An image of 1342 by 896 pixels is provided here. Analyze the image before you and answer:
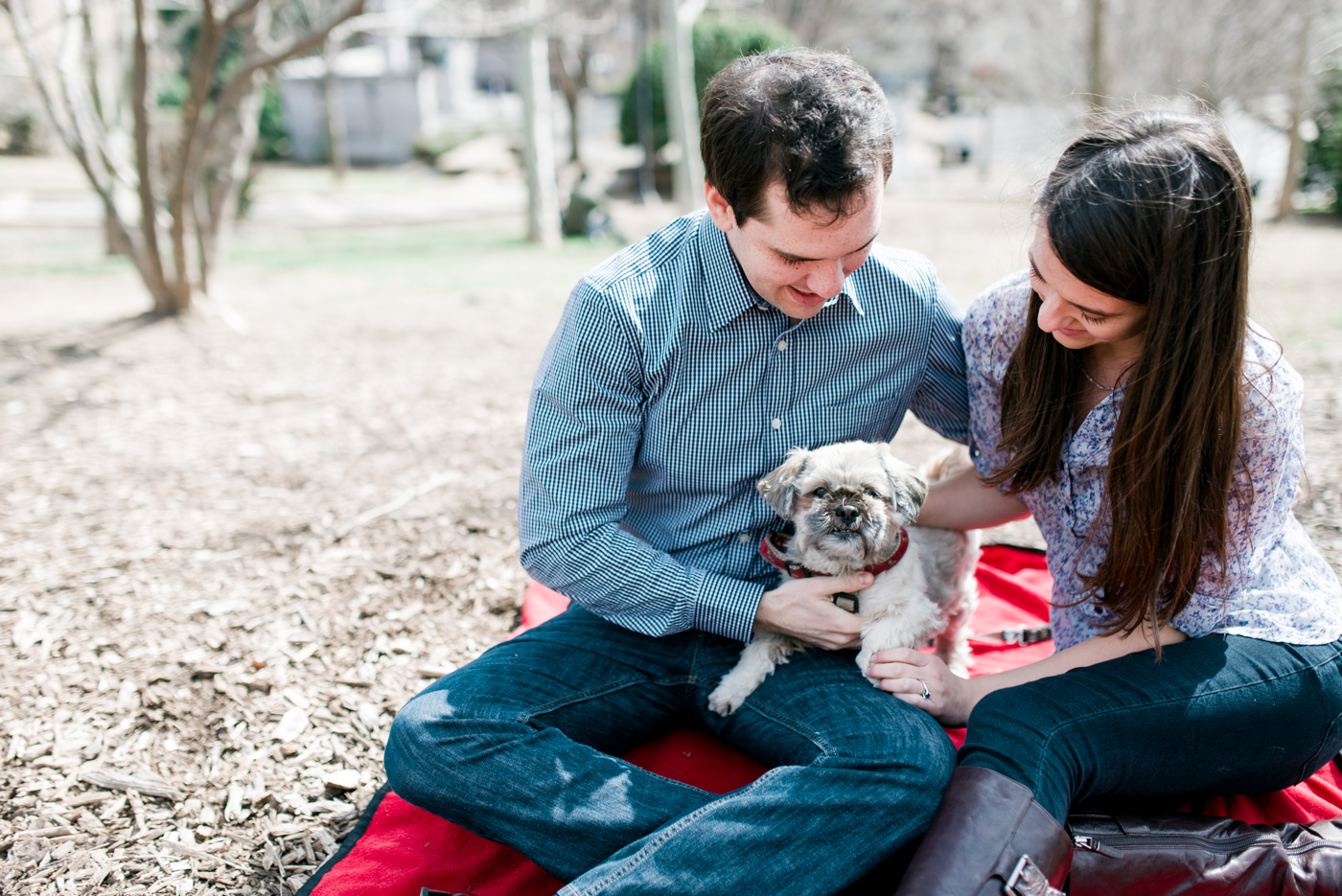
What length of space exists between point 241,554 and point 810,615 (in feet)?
9.68

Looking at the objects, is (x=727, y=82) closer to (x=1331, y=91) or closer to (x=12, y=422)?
(x=12, y=422)

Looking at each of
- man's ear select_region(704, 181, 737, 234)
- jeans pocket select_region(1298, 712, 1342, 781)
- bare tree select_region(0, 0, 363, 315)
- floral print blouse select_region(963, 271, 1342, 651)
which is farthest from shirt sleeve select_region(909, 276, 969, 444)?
bare tree select_region(0, 0, 363, 315)

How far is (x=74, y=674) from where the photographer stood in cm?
346

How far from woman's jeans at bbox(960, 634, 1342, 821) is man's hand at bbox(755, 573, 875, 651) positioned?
433 mm

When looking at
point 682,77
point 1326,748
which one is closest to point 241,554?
point 1326,748

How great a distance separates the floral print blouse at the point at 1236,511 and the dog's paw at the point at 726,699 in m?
1.03

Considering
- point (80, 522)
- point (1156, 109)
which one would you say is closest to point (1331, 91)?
point (1156, 109)

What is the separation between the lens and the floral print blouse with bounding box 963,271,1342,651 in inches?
93.0

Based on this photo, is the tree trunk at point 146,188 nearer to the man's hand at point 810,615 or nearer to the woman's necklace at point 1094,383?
the man's hand at point 810,615

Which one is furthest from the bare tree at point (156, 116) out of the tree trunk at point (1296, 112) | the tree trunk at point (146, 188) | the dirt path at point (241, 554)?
the tree trunk at point (1296, 112)

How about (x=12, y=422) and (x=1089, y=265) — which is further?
(x=12, y=422)

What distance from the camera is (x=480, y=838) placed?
8.64ft

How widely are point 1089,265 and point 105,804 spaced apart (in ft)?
10.4

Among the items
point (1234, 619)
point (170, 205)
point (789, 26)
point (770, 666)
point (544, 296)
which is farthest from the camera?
point (789, 26)
